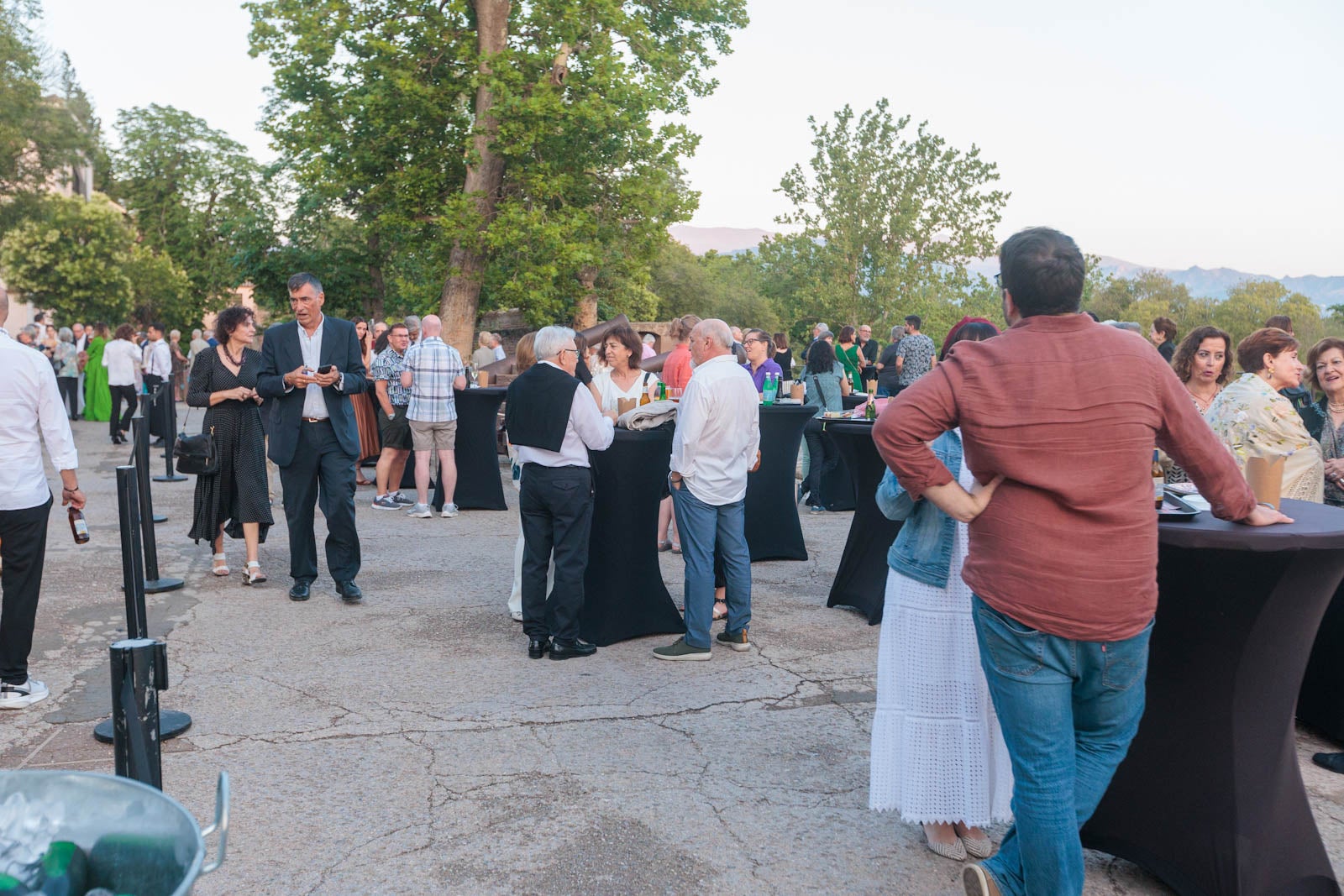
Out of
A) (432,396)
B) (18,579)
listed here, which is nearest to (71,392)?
(432,396)

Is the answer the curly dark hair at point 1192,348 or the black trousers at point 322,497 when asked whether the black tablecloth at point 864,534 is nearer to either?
the curly dark hair at point 1192,348

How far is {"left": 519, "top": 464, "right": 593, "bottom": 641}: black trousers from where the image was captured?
19.2 ft

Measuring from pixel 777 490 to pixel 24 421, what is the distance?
523cm

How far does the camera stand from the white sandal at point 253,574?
7.70m

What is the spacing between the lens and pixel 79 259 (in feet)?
148

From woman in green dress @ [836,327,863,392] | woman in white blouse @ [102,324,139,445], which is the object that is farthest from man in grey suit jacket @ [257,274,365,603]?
woman in white blouse @ [102,324,139,445]

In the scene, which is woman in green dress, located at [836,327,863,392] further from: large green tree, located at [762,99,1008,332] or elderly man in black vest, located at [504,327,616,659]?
large green tree, located at [762,99,1008,332]

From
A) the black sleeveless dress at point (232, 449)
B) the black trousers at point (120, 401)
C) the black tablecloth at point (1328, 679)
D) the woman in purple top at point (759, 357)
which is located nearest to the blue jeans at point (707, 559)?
the black tablecloth at point (1328, 679)

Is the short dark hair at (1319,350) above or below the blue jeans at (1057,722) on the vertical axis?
above

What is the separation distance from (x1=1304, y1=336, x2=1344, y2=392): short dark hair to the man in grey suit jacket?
5537 mm

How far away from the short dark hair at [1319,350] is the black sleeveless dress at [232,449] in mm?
6418

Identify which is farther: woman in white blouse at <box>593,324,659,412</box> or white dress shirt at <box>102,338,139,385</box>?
white dress shirt at <box>102,338,139,385</box>

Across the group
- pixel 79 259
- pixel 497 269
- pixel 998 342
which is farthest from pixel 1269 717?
pixel 79 259

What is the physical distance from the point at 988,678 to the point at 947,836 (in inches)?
42.5
